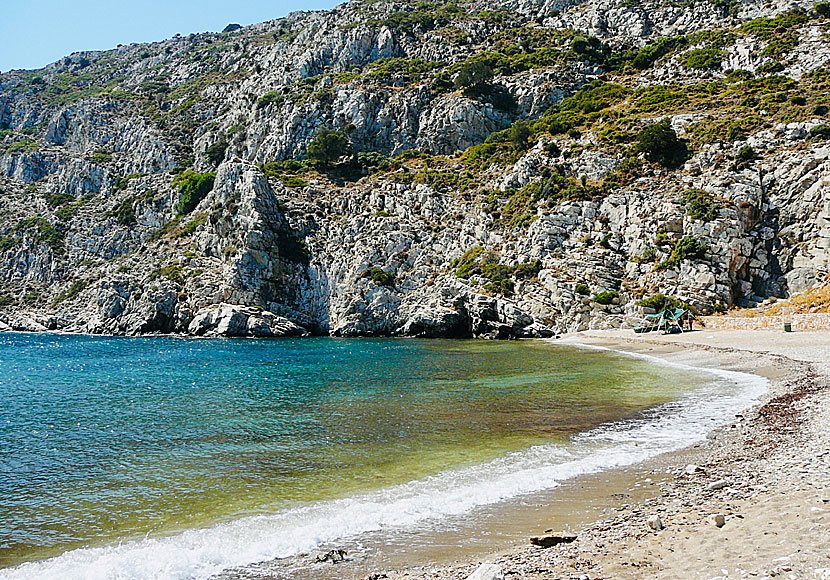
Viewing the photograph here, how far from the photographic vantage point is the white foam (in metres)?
7.69

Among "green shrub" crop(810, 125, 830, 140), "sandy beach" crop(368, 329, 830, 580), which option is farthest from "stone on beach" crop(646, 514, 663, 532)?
"green shrub" crop(810, 125, 830, 140)

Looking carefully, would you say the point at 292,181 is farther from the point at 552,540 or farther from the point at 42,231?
the point at 552,540

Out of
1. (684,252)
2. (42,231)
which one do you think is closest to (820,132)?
(684,252)

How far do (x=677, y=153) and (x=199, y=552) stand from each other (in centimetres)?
6557

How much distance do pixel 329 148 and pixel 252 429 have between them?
7696 centimetres

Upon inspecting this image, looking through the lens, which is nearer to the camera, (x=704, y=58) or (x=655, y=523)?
(x=655, y=523)

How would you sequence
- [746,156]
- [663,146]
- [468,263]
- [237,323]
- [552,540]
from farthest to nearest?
[237,323], [468,263], [663,146], [746,156], [552,540]

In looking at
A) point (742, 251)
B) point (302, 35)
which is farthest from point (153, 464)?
point (302, 35)

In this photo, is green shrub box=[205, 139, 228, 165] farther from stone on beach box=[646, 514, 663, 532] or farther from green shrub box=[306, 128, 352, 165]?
stone on beach box=[646, 514, 663, 532]

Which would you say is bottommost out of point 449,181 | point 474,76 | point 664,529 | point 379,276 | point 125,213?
point 664,529

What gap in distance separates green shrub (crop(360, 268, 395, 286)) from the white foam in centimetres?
5125

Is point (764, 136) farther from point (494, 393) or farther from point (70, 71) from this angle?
point (70, 71)

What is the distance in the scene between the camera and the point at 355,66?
111 meters

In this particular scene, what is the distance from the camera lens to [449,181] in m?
77.3
